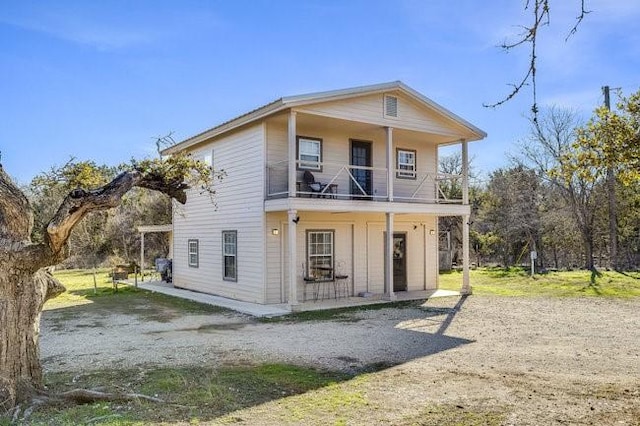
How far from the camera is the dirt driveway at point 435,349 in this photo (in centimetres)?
560

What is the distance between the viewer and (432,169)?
17000 millimetres

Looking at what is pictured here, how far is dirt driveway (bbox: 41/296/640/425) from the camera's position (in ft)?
18.4

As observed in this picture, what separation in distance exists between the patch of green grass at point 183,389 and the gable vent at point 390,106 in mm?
8922

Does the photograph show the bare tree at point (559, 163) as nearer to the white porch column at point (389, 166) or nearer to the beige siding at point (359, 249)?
the beige siding at point (359, 249)

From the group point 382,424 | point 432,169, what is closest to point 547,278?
point 432,169

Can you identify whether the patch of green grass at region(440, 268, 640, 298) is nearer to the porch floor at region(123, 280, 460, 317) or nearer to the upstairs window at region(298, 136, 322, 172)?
the porch floor at region(123, 280, 460, 317)

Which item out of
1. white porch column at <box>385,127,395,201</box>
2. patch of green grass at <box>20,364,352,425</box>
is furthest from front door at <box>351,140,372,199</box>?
patch of green grass at <box>20,364,352,425</box>

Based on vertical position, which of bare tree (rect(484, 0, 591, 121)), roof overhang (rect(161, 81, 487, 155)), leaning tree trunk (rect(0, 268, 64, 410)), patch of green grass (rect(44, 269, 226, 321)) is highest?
roof overhang (rect(161, 81, 487, 155))

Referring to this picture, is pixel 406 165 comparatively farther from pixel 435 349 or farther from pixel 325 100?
pixel 435 349

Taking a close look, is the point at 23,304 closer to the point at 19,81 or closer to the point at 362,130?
the point at 19,81

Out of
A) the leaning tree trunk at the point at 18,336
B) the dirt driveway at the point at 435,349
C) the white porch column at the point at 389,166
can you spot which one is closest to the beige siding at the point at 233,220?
the dirt driveway at the point at 435,349

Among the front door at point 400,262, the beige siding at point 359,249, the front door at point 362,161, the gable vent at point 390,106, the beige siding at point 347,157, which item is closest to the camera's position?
the beige siding at point 359,249

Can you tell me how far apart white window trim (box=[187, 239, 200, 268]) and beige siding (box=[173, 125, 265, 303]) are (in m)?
0.17

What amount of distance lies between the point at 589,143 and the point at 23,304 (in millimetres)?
7808
